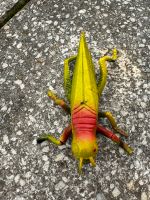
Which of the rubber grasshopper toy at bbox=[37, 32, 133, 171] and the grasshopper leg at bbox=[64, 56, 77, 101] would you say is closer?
the rubber grasshopper toy at bbox=[37, 32, 133, 171]

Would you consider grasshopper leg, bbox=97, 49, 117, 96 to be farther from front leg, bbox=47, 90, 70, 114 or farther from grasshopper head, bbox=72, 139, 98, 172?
grasshopper head, bbox=72, 139, 98, 172

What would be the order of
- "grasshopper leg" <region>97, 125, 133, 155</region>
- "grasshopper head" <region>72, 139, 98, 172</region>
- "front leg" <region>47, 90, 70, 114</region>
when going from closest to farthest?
"grasshopper head" <region>72, 139, 98, 172</region> < "grasshopper leg" <region>97, 125, 133, 155</region> < "front leg" <region>47, 90, 70, 114</region>

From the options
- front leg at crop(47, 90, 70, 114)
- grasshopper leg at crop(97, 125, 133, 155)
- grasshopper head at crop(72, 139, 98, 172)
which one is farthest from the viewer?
front leg at crop(47, 90, 70, 114)

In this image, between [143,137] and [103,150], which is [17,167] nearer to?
[103,150]

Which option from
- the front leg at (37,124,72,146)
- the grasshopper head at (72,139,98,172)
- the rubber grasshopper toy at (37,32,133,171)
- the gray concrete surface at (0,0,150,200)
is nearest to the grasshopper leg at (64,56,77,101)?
the rubber grasshopper toy at (37,32,133,171)

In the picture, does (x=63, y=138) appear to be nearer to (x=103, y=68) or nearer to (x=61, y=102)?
(x=61, y=102)

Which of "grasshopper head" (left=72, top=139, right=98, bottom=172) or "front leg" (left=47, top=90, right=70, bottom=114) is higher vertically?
"grasshopper head" (left=72, top=139, right=98, bottom=172)
